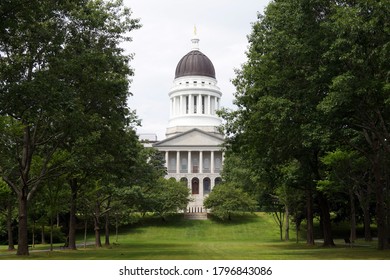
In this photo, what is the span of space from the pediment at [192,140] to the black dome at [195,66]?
71.4ft

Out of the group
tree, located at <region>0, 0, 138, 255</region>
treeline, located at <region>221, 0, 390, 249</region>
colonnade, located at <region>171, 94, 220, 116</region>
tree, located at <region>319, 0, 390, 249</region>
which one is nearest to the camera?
tree, located at <region>319, 0, 390, 249</region>

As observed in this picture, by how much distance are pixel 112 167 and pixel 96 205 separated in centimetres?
1418

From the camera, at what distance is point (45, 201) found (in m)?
36.6

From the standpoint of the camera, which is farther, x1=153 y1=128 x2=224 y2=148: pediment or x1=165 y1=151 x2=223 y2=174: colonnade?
x1=153 y1=128 x2=224 y2=148: pediment

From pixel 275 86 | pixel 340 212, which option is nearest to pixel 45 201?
pixel 275 86

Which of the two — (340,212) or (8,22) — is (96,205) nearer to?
(340,212)

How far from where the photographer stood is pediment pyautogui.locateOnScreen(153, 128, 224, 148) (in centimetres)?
11938

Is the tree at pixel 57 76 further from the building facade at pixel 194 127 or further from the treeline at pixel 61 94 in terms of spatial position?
the building facade at pixel 194 127

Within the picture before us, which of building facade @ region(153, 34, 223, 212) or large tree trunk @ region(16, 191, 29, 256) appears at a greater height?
building facade @ region(153, 34, 223, 212)

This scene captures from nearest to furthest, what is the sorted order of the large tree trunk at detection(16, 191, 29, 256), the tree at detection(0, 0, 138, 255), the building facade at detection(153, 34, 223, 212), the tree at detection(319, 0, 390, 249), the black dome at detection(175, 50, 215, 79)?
the tree at detection(319, 0, 390, 249) < the tree at detection(0, 0, 138, 255) < the large tree trunk at detection(16, 191, 29, 256) < the building facade at detection(153, 34, 223, 212) < the black dome at detection(175, 50, 215, 79)

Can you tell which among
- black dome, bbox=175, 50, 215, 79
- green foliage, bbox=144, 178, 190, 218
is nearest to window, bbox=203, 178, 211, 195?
black dome, bbox=175, 50, 215, 79

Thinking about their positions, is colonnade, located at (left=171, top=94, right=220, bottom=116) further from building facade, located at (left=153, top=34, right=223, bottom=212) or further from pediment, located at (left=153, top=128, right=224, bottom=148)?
pediment, located at (left=153, top=128, right=224, bottom=148)

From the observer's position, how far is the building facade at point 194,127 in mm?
118750

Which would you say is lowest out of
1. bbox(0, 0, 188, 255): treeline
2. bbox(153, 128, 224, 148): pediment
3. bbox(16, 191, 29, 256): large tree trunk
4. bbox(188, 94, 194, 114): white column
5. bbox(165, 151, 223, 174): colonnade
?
bbox(16, 191, 29, 256): large tree trunk
